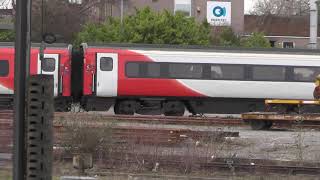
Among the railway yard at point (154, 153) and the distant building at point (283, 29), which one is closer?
the railway yard at point (154, 153)

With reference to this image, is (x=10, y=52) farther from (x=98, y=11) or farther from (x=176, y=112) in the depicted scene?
(x=98, y=11)

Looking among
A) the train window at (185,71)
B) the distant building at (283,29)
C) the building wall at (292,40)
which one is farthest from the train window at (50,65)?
the building wall at (292,40)

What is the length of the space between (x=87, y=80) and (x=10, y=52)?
3.31 metres

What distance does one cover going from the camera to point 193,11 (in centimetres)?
6425

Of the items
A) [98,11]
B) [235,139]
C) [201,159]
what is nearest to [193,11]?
[98,11]

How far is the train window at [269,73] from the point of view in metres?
26.0

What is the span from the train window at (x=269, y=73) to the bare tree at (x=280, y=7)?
62123mm

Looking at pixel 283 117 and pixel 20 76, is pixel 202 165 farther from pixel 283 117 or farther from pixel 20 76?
pixel 283 117

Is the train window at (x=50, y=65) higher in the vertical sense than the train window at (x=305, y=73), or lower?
higher

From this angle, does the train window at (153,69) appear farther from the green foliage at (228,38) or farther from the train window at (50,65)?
the green foliage at (228,38)

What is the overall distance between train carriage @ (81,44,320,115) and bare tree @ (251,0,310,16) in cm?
6211

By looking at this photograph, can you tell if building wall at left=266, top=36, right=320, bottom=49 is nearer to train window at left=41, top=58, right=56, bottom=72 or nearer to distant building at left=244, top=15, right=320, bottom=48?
distant building at left=244, top=15, right=320, bottom=48

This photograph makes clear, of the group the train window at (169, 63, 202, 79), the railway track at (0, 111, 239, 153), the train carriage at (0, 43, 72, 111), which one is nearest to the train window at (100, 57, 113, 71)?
the train carriage at (0, 43, 72, 111)

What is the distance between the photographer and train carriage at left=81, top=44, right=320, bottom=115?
25312 mm
